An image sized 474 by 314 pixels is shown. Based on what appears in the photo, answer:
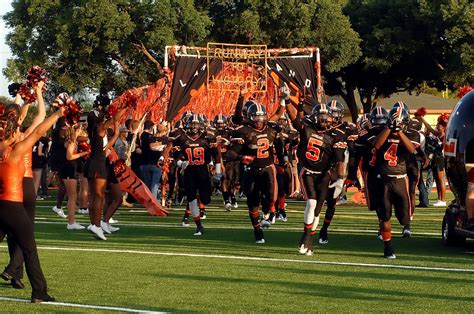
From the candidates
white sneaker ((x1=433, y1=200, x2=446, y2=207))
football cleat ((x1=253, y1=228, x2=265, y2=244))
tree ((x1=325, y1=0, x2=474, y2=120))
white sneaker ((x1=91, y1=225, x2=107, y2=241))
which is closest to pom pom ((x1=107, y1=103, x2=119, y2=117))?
white sneaker ((x1=91, y1=225, x2=107, y2=241))

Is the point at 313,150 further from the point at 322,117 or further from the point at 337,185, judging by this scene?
the point at 337,185

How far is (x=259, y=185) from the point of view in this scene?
16.0 metres

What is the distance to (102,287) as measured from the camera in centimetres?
1079

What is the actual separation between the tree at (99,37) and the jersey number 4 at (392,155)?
32.8 m

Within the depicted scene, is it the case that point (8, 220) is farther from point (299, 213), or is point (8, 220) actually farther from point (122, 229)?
point (299, 213)

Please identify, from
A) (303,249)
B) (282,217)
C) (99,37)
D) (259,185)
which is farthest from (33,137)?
(99,37)

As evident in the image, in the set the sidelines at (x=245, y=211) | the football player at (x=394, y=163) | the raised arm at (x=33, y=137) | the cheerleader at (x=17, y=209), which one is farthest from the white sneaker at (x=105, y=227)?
the raised arm at (x=33, y=137)

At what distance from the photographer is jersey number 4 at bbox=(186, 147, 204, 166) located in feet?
57.4

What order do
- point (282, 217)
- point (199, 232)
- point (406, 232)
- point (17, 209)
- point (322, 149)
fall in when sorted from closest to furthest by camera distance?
point (17, 209)
point (322, 149)
point (406, 232)
point (199, 232)
point (282, 217)

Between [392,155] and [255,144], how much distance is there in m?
2.62

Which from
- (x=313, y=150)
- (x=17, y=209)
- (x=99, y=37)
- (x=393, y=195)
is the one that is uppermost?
(x=99, y=37)

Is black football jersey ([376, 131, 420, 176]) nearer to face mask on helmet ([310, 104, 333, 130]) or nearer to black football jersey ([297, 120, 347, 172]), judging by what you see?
black football jersey ([297, 120, 347, 172])

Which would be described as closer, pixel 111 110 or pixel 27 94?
pixel 27 94

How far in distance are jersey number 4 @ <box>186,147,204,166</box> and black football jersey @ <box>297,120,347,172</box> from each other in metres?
3.47
